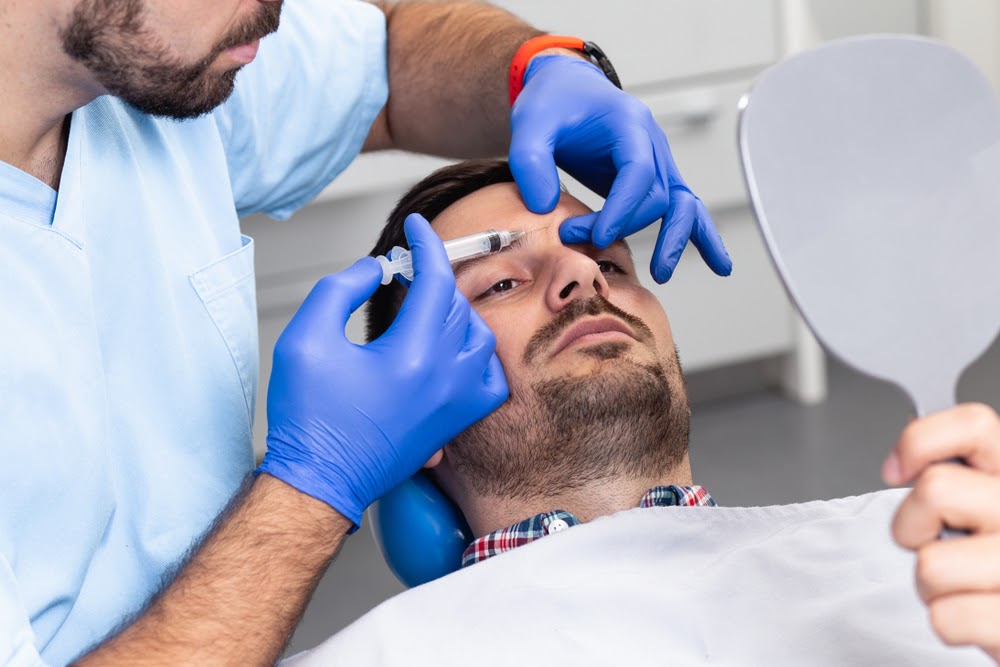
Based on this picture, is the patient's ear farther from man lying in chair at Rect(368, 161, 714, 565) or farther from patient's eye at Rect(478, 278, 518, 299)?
patient's eye at Rect(478, 278, 518, 299)

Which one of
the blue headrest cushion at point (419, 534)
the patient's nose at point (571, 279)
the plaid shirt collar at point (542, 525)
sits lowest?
the blue headrest cushion at point (419, 534)

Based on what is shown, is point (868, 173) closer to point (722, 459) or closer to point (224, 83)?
point (224, 83)

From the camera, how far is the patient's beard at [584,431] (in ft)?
3.73

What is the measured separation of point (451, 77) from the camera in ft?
4.59

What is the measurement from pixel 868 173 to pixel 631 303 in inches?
22.4

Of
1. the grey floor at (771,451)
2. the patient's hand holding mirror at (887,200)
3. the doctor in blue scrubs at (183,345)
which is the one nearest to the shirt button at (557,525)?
the doctor in blue scrubs at (183,345)

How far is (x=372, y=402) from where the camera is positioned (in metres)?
1.01

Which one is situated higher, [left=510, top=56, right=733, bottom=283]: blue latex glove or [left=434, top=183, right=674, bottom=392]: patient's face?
[left=510, top=56, right=733, bottom=283]: blue latex glove

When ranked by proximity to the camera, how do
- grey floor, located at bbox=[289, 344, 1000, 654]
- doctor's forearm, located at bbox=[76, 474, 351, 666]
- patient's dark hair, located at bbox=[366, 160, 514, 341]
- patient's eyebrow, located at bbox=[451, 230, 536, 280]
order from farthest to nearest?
grey floor, located at bbox=[289, 344, 1000, 654] → patient's dark hair, located at bbox=[366, 160, 514, 341] → patient's eyebrow, located at bbox=[451, 230, 536, 280] → doctor's forearm, located at bbox=[76, 474, 351, 666]

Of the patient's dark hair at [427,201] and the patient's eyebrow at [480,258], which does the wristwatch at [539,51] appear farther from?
the patient's eyebrow at [480,258]

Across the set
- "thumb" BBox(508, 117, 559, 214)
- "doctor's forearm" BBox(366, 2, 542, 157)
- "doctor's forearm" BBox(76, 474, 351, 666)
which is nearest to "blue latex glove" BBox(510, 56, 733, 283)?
"thumb" BBox(508, 117, 559, 214)

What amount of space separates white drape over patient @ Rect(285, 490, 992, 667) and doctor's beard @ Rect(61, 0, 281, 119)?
1.67 feet

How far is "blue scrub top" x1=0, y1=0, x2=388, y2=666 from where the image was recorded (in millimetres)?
924

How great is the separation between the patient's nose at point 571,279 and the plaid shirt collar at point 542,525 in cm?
22
